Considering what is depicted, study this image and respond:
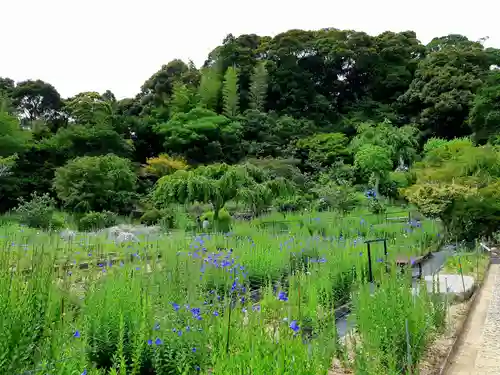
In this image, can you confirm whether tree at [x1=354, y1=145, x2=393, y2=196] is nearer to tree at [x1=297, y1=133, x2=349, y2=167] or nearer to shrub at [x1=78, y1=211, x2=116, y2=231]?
tree at [x1=297, y1=133, x2=349, y2=167]

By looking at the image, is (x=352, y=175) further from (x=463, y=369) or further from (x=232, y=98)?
(x=463, y=369)

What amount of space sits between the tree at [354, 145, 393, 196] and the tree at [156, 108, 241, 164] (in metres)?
5.78

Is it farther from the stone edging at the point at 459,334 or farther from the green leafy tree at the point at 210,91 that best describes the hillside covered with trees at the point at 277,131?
the stone edging at the point at 459,334

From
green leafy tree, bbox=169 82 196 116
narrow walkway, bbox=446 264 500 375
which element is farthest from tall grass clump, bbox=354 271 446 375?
green leafy tree, bbox=169 82 196 116

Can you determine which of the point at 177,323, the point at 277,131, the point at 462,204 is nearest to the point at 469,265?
the point at 462,204

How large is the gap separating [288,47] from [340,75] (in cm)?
348

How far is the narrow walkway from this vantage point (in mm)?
2762

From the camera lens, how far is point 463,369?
275cm

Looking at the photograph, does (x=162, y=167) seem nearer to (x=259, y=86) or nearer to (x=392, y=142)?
(x=392, y=142)

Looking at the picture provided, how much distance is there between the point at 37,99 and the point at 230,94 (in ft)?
27.9

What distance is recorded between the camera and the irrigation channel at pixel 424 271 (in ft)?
11.2

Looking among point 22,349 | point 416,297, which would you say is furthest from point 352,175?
point 22,349

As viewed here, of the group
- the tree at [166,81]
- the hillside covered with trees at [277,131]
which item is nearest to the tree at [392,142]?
the hillside covered with trees at [277,131]

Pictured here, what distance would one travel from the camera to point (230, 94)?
879 inches
